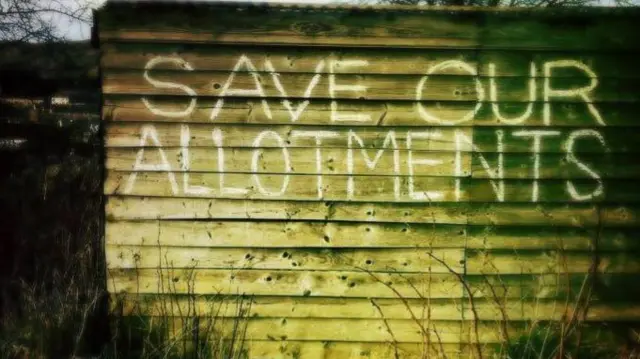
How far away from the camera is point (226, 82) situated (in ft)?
12.9

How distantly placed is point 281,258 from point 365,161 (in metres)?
0.96

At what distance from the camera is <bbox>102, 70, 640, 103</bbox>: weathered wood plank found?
390cm

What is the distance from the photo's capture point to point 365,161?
396 centimetres

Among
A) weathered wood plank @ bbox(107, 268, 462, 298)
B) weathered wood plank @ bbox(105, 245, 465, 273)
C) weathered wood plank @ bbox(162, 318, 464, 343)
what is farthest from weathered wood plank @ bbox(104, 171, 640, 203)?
weathered wood plank @ bbox(162, 318, 464, 343)

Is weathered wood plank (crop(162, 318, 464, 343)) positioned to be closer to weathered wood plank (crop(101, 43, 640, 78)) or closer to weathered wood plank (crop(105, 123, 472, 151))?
weathered wood plank (crop(105, 123, 472, 151))

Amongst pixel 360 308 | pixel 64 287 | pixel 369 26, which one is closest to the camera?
pixel 369 26

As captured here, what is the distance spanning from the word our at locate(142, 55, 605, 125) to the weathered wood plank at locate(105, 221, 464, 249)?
0.79 m

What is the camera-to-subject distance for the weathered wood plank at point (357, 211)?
3955 millimetres

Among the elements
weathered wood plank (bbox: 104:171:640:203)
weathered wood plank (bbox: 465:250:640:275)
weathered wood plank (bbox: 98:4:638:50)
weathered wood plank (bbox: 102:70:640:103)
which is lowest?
weathered wood plank (bbox: 465:250:640:275)

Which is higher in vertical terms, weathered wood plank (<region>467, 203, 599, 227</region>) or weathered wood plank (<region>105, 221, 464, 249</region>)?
weathered wood plank (<region>467, 203, 599, 227</region>)

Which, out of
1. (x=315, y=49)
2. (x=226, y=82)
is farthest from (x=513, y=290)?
(x=226, y=82)

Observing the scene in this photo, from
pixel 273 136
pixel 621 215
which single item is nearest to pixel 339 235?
pixel 273 136

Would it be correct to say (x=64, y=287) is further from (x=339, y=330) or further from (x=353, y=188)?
(x=353, y=188)

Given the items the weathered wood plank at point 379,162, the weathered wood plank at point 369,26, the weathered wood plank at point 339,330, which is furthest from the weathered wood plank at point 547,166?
the weathered wood plank at point 339,330
